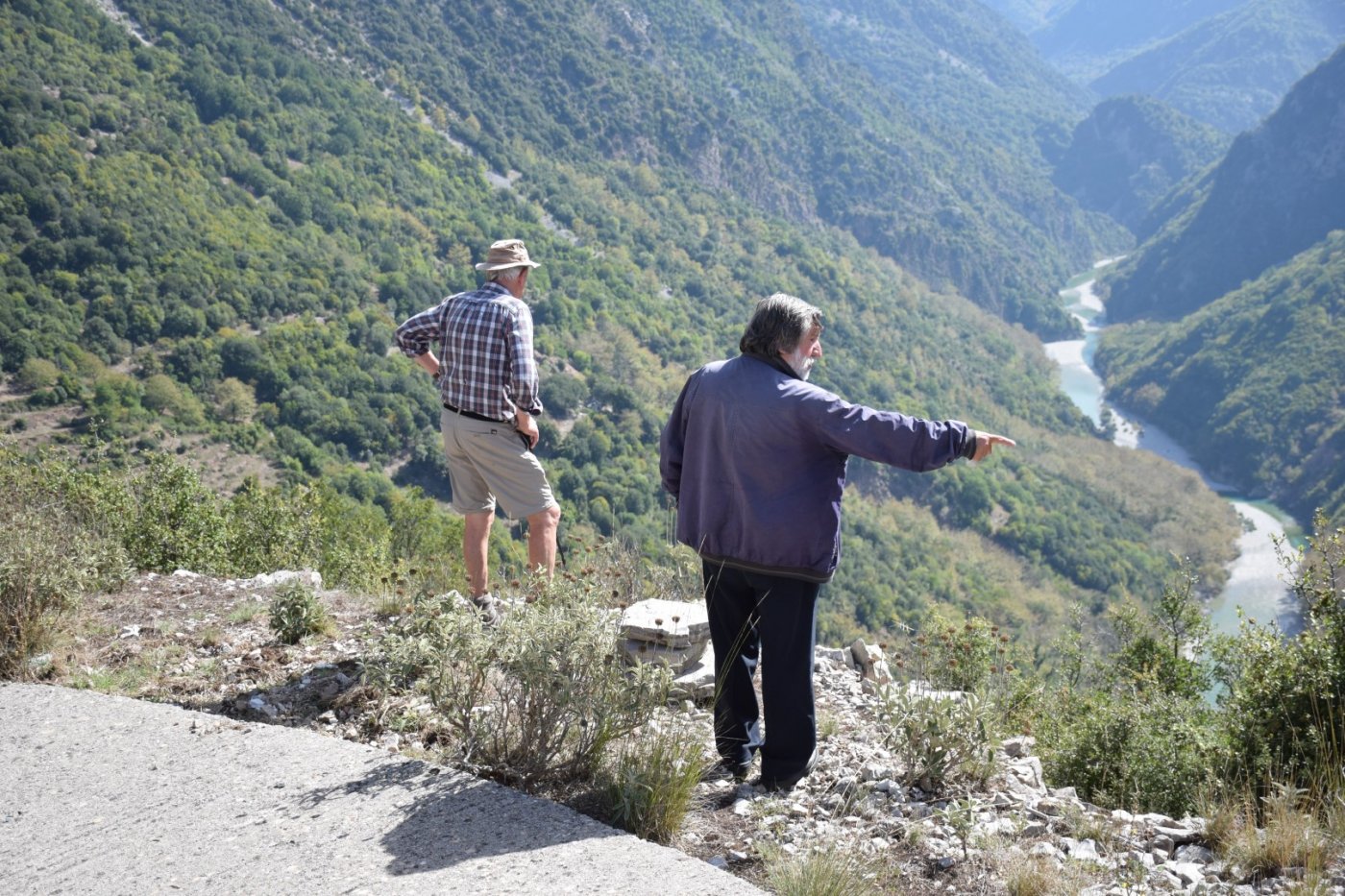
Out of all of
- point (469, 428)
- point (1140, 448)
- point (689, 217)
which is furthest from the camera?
point (689, 217)

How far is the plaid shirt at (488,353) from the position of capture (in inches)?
174

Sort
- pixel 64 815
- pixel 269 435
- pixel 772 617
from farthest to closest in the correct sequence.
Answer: pixel 269 435
pixel 772 617
pixel 64 815

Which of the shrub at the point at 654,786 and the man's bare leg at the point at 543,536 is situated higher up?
the man's bare leg at the point at 543,536

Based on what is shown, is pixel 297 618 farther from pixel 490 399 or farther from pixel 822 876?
pixel 822 876

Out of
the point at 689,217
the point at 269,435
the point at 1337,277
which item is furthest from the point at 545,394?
the point at 1337,277

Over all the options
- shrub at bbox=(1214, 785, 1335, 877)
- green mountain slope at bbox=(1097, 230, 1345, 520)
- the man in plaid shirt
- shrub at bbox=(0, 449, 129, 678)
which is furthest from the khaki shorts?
green mountain slope at bbox=(1097, 230, 1345, 520)

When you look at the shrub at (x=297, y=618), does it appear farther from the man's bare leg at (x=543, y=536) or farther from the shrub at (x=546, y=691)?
the shrub at (x=546, y=691)

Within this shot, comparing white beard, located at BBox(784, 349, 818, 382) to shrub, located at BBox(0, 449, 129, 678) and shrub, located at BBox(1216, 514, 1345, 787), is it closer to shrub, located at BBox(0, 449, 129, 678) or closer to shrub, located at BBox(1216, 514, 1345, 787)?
shrub, located at BBox(1216, 514, 1345, 787)

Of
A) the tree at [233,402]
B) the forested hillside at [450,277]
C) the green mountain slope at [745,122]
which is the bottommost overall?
the tree at [233,402]

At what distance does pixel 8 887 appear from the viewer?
2664 mm

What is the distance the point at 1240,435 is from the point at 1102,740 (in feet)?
332

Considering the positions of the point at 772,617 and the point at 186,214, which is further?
the point at 186,214

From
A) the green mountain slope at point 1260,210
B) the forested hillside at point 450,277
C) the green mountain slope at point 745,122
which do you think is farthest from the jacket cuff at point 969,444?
the green mountain slope at point 1260,210

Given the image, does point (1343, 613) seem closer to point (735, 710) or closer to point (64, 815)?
point (735, 710)
